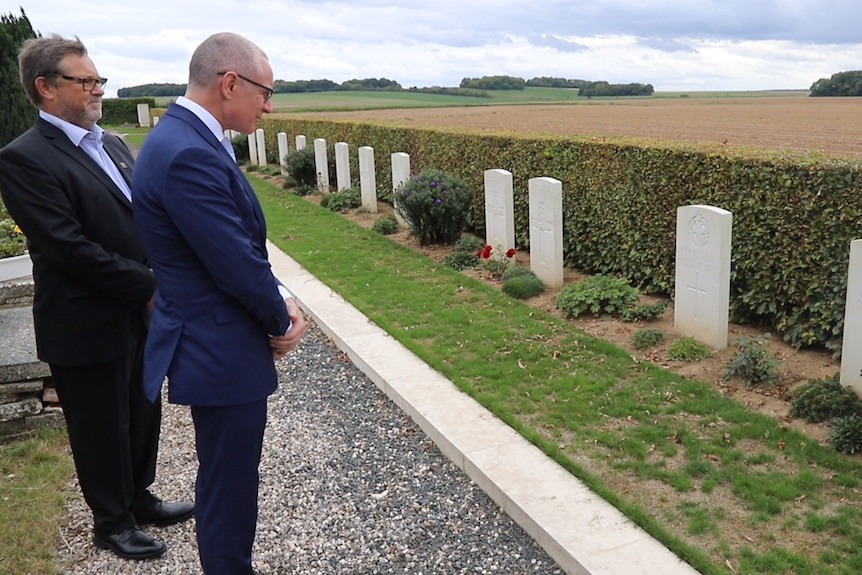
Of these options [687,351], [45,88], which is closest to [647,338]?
[687,351]

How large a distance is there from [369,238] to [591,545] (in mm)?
8176

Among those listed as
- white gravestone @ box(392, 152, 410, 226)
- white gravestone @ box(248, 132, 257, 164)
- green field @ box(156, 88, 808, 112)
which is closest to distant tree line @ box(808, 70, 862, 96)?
green field @ box(156, 88, 808, 112)

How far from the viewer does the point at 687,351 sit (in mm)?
5730

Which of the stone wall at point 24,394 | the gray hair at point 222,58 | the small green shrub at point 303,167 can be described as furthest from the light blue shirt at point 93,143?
the small green shrub at point 303,167

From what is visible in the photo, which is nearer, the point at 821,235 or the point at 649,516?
the point at 649,516

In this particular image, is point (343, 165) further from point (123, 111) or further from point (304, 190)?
point (123, 111)

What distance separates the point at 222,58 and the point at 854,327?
410cm

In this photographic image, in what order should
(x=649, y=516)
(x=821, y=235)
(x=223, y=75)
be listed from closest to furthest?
(x=223, y=75), (x=649, y=516), (x=821, y=235)

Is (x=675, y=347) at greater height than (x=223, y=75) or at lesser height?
lesser

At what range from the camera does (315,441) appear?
460 cm

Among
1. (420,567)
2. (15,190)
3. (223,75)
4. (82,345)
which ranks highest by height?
(223,75)

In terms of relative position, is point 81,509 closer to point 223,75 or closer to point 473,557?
point 473,557

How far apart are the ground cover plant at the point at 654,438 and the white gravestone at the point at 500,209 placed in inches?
55.6

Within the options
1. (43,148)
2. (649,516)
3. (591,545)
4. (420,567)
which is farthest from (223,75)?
(649,516)
